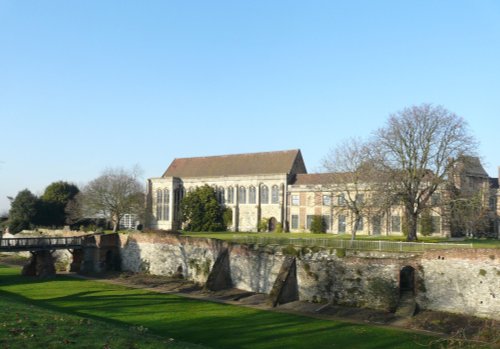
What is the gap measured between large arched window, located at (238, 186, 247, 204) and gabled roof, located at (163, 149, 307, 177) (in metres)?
2.48

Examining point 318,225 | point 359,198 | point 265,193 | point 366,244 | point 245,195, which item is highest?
point 265,193

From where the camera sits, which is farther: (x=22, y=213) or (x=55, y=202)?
(x=55, y=202)

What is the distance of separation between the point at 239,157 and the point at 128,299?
128 feet

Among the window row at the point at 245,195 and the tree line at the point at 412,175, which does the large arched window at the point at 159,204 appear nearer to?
the window row at the point at 245,195

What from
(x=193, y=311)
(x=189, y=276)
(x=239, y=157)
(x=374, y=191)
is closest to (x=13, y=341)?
(x=193, y=311)

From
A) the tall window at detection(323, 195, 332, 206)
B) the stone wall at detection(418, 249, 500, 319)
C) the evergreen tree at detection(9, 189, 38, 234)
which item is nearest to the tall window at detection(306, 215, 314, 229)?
the tall window at detection(323, 195, 332, 206)

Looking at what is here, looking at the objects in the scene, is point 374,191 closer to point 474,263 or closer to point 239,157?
point 474,263

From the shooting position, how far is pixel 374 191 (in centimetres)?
3509

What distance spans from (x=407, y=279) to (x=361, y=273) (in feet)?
7.77

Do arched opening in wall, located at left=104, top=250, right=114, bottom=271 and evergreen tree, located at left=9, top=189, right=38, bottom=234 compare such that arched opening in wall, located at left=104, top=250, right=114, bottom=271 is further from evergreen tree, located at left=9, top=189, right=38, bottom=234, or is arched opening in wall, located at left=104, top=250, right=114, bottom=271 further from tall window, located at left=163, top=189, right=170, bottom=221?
evergreen tree, located at left=9, top=189, right=38, bottom=234

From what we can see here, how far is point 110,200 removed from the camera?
6297cm

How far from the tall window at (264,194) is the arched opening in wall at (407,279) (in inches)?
1355

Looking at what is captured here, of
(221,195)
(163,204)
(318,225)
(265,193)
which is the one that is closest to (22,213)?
→ (163,204)

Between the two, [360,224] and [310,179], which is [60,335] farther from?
[310,179]
